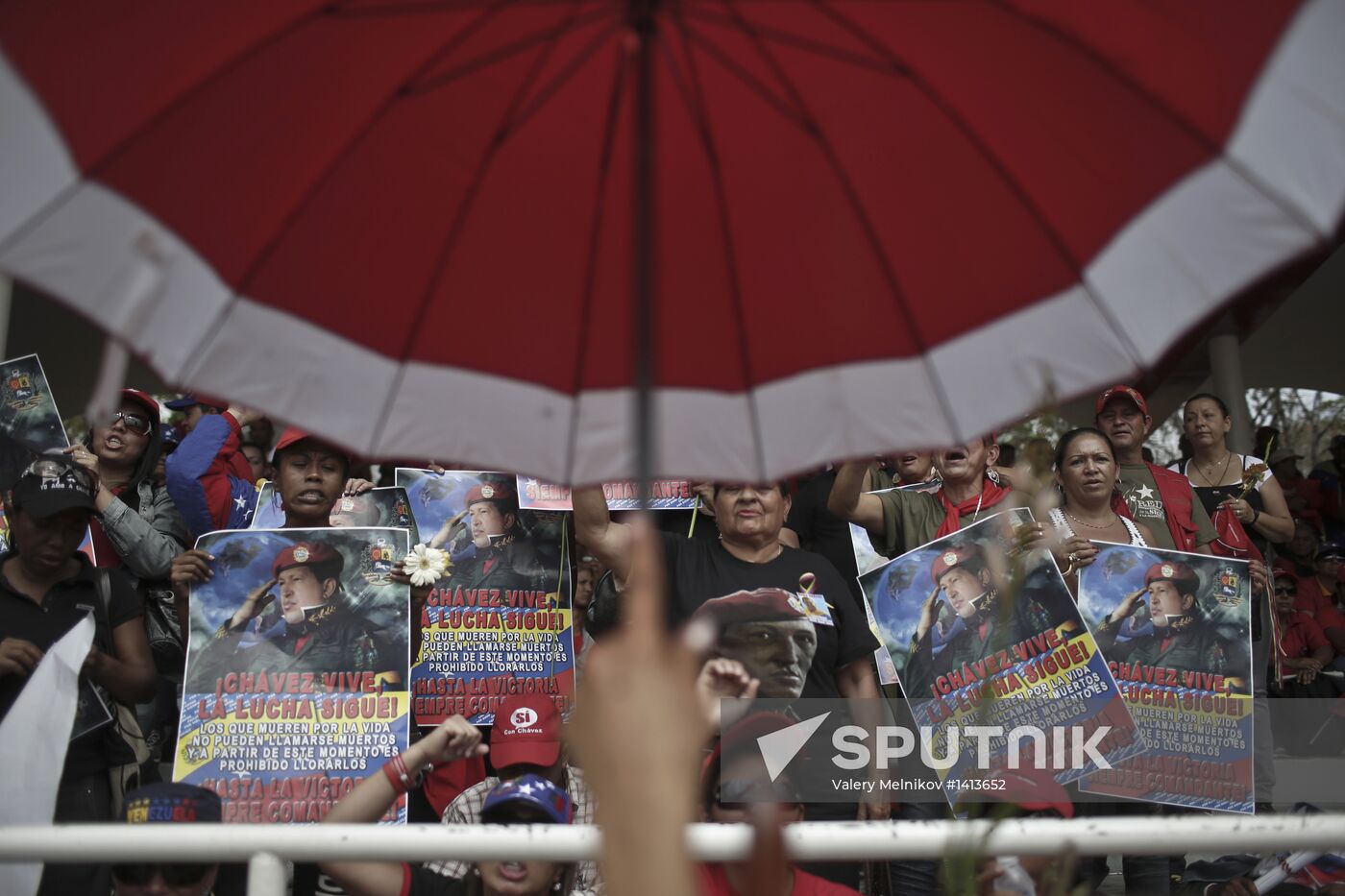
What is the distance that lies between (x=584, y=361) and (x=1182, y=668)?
11.0 ft

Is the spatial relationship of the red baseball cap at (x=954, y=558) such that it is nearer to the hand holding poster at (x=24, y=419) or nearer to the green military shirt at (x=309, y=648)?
the green military shirt at (x=309, y=648)

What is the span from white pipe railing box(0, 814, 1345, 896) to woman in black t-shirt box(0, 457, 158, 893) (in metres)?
1.97

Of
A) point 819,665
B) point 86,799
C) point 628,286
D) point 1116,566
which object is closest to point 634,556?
point 628,286

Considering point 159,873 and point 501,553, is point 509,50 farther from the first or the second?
point 501,553

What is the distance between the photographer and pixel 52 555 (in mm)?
4383

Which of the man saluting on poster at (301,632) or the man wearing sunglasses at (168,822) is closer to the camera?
the man wearing sunglasses at (168,822)

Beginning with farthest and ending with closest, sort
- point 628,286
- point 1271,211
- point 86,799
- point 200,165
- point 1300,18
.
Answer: point 86,799
point 628,286
point 200,165
point 1271,211
point 1300,18

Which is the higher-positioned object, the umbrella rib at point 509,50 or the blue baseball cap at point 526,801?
the umbrella rib at point 509,50

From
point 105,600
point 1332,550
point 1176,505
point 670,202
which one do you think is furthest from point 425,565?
point 1332,550

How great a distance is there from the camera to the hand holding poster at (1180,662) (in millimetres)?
4633

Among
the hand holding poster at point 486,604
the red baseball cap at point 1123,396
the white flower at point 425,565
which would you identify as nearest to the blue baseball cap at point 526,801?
the hand holding poster at point 486,604

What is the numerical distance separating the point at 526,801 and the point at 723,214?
6.98 ft

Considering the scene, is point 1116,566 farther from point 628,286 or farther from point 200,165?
point 200,165

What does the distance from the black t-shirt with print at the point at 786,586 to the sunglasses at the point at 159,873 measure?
1541 millimetres
